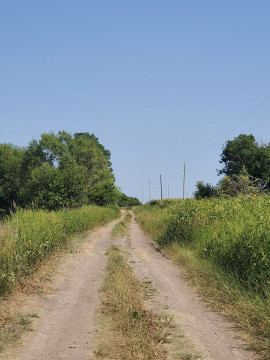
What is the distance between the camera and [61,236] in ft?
48.1

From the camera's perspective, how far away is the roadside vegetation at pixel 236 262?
642 cm

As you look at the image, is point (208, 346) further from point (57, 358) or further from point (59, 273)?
point (59, 273)

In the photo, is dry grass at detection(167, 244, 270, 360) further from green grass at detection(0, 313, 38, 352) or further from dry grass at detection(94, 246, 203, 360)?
green grass at detection(0, 313, 38, 352)

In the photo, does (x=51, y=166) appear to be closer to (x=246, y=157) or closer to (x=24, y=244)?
(x=246, y=157)

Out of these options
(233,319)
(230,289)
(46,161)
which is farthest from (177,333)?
(46,161)

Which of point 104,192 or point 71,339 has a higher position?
point 104,192

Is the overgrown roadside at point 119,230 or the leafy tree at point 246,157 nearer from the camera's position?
the overgrown roadside at point 119,230

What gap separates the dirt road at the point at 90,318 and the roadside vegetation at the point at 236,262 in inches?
15.2

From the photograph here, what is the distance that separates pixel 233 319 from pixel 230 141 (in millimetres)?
48260

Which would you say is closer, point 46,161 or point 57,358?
point 57,358

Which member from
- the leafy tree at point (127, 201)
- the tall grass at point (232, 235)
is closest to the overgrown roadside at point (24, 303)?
the tall grass at point (232, 235)

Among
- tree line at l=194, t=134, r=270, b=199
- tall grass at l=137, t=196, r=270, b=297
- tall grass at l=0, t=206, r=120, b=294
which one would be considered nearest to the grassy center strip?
tall grass at l=0, t=206, r=120, b=294

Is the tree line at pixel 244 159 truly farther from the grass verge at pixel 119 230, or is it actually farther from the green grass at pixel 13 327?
the green grass at pixel 13 327

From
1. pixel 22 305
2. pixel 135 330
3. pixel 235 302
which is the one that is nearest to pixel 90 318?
pixel 135 330
